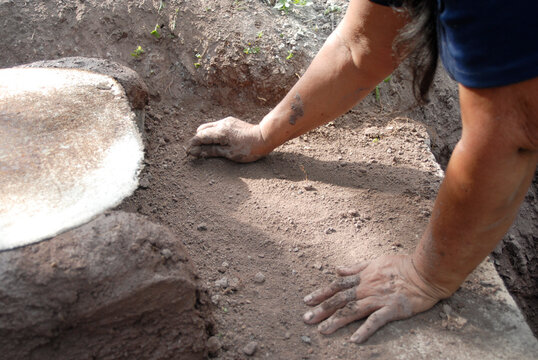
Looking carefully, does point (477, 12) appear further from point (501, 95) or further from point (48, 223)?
point (48, 223)

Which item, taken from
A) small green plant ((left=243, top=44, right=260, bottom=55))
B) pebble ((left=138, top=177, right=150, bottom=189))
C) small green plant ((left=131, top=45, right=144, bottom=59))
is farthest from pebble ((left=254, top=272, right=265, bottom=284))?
small green plant ((left=131, top=45, right=144, bottom=59))

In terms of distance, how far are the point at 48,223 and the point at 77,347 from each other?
1.15ft

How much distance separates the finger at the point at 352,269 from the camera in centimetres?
170

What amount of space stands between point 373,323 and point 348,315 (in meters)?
0.08

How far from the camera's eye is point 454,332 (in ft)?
5.03

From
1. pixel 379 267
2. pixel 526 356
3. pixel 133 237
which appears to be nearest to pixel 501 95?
pixel 379 267

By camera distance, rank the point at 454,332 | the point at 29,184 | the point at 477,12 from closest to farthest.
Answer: the point at 477,12 → the point at 29,184 → the point at 454,332

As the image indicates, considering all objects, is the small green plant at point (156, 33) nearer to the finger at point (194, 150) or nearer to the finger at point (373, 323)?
the finger at point (194, 150)

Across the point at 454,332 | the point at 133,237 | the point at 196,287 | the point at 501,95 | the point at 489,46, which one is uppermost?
the point at 489,46

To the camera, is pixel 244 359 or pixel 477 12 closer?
pixel 477 12

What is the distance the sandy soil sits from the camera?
1703 mm

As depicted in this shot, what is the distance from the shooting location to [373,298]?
1566mm

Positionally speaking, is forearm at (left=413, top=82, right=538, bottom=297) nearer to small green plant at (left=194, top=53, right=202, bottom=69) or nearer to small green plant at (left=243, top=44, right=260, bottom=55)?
small green plant at (left=243, top=44, right=260, bottom=55)

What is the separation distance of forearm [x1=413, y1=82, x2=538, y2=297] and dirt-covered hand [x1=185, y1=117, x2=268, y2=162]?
972 mm
